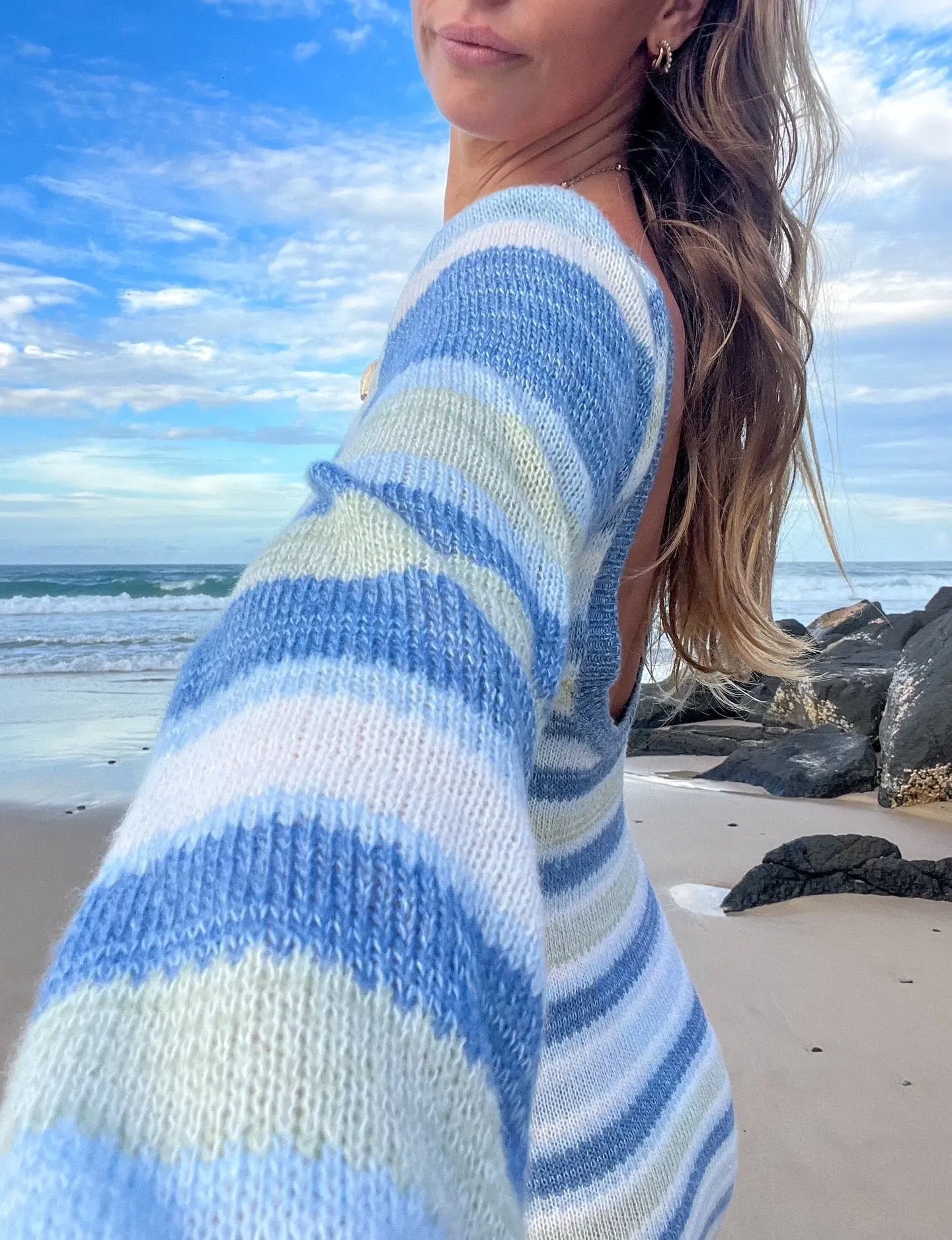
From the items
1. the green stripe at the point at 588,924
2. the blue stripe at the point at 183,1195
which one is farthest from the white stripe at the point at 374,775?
the green stripe at the point at 588,924

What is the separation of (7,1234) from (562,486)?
1.47ft

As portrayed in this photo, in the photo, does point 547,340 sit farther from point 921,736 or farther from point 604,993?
point 921,736

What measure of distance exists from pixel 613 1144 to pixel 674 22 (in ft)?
3.97

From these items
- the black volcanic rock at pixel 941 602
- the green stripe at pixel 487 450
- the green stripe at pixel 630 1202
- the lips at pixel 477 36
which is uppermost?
Result: the lips at pixel 477 36

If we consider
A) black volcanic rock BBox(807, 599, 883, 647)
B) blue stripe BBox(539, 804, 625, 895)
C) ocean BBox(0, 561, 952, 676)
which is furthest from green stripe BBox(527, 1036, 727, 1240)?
black volcanic rock BBox(807, 599, 883, 647)

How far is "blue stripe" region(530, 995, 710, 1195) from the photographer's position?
3.10 ft

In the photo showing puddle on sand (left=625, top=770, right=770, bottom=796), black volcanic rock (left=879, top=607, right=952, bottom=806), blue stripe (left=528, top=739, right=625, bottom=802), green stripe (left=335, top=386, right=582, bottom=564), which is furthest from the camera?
puddle on sand (left=625, top=770, right=770, bottom=796)

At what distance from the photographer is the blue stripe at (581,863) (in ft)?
3.18

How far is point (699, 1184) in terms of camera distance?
110cm

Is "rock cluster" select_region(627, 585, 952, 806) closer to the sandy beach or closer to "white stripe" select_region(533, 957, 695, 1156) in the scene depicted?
the sandy beach

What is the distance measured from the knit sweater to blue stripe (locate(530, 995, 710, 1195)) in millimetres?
589

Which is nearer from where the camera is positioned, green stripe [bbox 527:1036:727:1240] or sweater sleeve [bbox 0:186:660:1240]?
sweater sleeve [bbox 0:186:660:1240]

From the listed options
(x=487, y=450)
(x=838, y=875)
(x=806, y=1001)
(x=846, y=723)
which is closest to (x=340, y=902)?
(x=487, y=450)

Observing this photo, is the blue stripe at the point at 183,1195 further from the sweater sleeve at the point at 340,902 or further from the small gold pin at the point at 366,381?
the small gold pin at the point at 366,381
